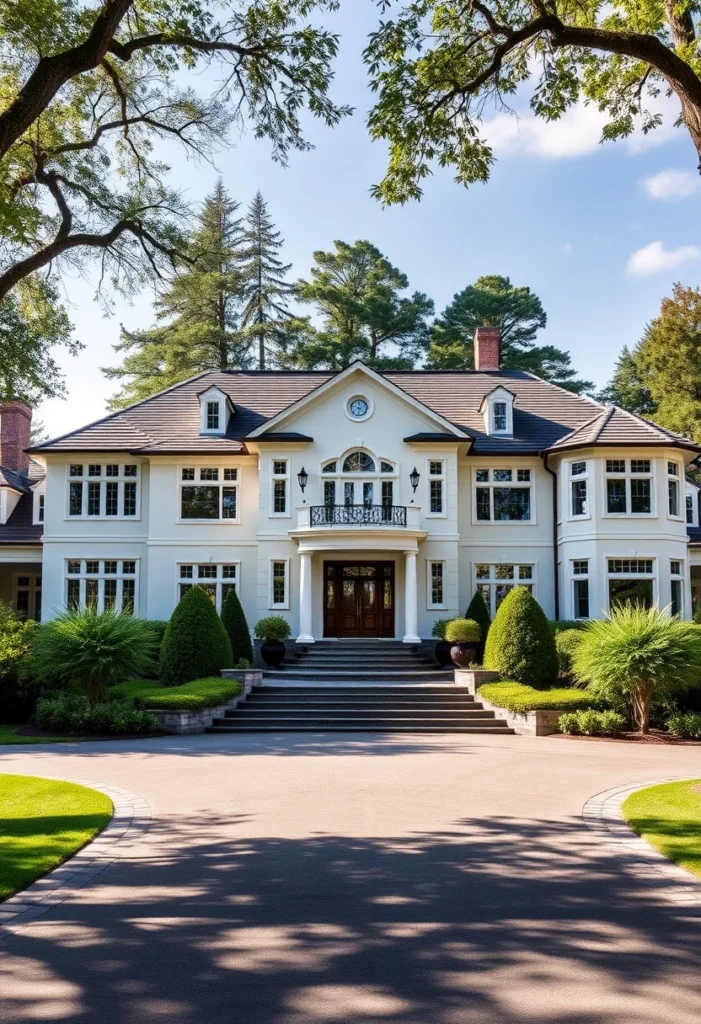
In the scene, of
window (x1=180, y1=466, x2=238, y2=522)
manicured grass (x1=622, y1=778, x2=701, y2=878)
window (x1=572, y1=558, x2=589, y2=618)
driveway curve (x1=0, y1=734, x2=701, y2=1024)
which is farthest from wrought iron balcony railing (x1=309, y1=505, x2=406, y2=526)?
manicured grass (x1=622, y1=778, x2=701, y2=878)

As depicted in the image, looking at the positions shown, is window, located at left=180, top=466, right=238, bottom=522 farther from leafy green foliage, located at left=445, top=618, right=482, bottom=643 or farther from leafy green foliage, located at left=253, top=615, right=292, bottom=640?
leafy green foliage, located at left=445, top=618, right=482, bottom=643

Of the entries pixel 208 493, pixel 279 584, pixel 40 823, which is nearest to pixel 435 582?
pixel 279 584

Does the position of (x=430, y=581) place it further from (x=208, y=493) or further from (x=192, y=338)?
(x=192, y=338)

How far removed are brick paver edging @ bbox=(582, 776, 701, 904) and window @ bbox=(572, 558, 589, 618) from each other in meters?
16.4

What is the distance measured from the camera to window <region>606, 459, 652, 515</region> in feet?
86.8

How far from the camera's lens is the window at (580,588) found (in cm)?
2659

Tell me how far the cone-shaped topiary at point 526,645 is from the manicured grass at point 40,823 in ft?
39.1

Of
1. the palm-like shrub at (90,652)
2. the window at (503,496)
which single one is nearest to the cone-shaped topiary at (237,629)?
the palm-like shrub at (90,652)

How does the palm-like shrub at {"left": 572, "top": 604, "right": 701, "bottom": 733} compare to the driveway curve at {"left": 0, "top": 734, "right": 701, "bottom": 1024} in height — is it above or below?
above

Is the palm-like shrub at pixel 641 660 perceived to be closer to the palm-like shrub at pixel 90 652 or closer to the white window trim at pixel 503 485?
the palm-like shrub at pixel 90 652

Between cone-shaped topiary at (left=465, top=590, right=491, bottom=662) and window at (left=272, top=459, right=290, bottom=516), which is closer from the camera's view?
cone-shaped topiary at (left=465, top=590, right=491, bottom=662)

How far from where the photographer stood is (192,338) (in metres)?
46.8

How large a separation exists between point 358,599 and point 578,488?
790 centimetres

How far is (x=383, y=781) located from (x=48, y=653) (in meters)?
9.68
